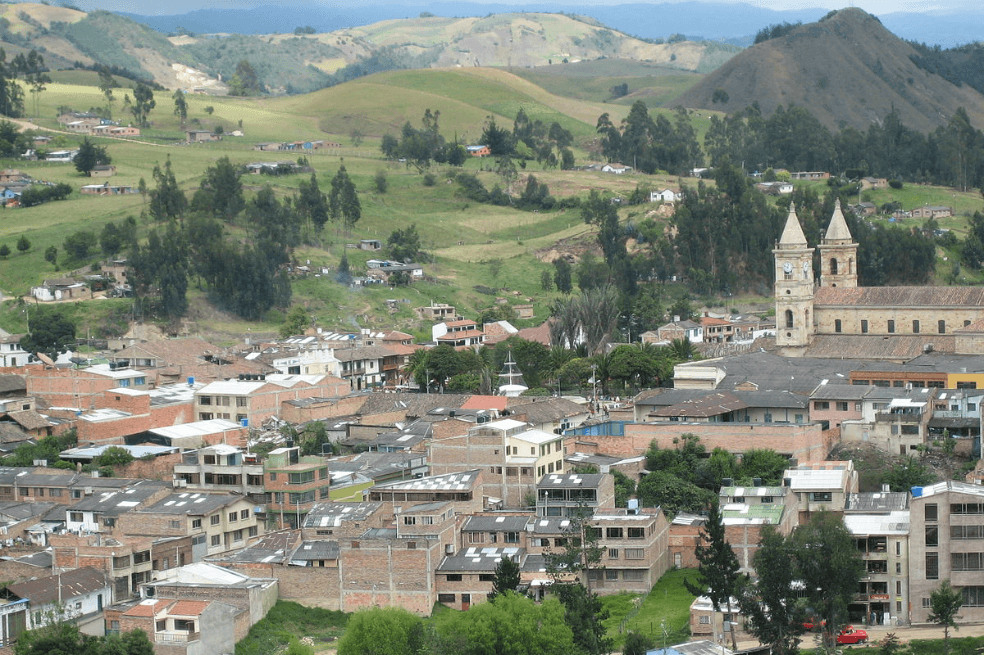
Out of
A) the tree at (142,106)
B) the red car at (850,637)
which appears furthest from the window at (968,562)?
the tree at (142,106)

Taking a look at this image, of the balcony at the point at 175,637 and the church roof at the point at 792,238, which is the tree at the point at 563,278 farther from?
the balcony at the point at 175,637

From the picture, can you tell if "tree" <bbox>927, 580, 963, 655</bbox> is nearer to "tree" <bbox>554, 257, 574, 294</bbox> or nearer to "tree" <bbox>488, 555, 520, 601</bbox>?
"tree" <bbox>488, 555, 520, 601</bbox>

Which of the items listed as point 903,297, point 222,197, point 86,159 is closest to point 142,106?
point 86,159

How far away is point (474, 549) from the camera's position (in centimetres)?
4306

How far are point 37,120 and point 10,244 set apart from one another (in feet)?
135

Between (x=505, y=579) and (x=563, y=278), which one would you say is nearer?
(x=505, y=579)

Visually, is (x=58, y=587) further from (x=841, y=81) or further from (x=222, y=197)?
(x=841, y=81)

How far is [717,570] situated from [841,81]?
462 feet

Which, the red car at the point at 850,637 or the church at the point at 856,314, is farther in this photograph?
the church at the point at 856,314

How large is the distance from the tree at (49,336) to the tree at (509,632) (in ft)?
147

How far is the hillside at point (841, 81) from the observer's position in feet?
547

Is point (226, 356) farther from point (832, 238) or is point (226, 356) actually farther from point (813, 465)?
point (813, 465)

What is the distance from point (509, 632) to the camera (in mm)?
35219

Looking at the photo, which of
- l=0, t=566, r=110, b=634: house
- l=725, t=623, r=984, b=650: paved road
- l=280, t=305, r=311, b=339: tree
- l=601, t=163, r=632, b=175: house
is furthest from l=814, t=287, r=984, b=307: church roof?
l=601, t=163, r=632, b=175: house
